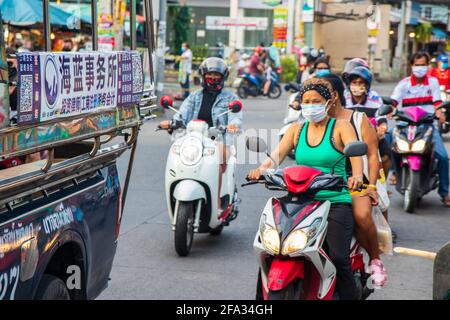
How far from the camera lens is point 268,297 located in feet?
15.9

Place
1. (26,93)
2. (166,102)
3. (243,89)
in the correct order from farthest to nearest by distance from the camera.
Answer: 1. (243,89)
2. (166,102)
3. (26,93)

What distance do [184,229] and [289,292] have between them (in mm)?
2762

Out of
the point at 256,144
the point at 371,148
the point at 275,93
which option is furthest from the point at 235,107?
the point at 275,93

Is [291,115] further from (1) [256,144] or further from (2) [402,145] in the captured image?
(1) [256,144]

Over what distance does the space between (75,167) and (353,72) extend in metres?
4.08

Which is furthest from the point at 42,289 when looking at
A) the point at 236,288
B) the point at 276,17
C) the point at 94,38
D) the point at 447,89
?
the point at 276,17

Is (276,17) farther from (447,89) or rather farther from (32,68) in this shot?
(32,68)

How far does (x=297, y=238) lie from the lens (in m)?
4.93

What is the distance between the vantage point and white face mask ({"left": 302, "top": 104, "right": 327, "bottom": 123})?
18.5ft

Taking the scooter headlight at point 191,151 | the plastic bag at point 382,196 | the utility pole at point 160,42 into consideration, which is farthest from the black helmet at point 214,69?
the utility pole at point 160,42

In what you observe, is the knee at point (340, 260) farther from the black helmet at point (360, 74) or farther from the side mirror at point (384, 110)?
the black helmet at point (360, 74)

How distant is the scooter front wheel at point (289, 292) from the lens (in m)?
4.81

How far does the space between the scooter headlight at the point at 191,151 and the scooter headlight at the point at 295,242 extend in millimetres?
3027

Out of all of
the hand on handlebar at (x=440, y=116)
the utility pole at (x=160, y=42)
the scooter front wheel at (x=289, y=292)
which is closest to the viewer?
the scooter front wheel at (x=289, y=292)
